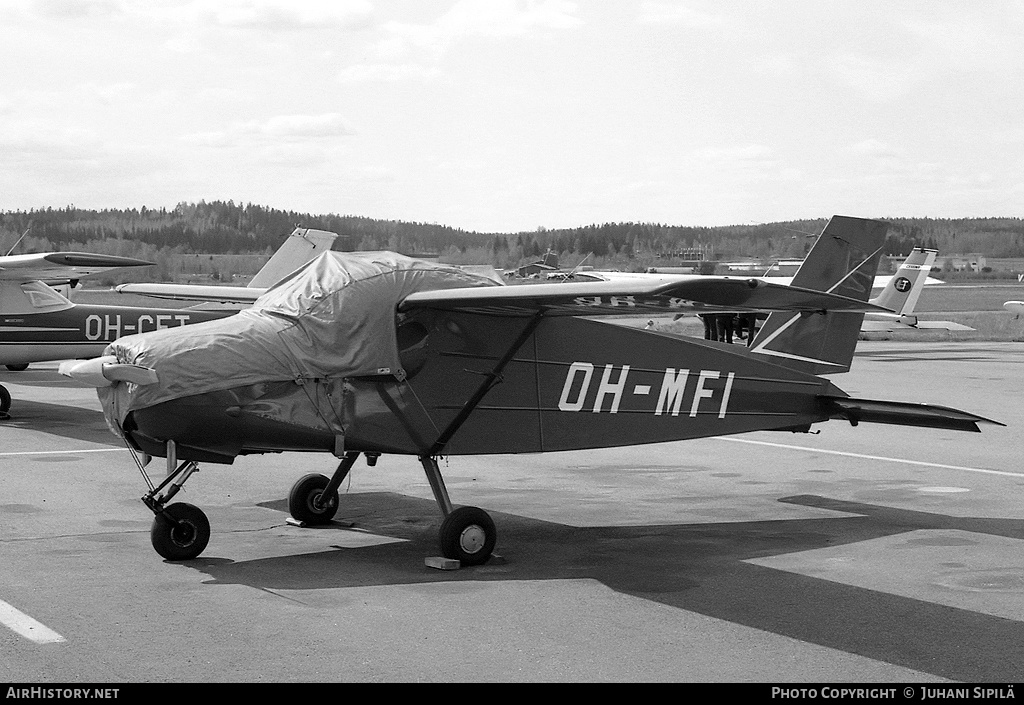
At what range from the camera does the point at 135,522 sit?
30.2 feet

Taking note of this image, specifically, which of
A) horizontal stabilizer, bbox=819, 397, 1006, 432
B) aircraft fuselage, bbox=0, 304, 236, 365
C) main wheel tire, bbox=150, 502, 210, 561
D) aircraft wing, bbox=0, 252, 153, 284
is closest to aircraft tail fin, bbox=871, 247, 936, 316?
aircraft fuselage, bbox=0, 304, 236, 365

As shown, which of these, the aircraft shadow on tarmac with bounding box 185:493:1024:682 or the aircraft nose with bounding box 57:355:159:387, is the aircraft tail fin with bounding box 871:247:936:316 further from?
the aircraft nose with bounding box 57:355:159:387

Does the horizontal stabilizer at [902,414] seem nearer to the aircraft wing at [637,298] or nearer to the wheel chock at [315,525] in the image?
the aircraft wing at [637,298]

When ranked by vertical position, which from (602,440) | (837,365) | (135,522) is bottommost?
(135,522)

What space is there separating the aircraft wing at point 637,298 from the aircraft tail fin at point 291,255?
645 inches

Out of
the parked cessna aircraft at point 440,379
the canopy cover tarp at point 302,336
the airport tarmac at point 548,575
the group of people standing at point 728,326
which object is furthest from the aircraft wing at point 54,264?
the group of people standing at point 728,326

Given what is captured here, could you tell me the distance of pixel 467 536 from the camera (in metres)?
7.66

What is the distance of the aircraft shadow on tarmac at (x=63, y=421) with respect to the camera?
49.4 ft

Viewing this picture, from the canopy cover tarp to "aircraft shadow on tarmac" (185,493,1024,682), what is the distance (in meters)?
1.33
